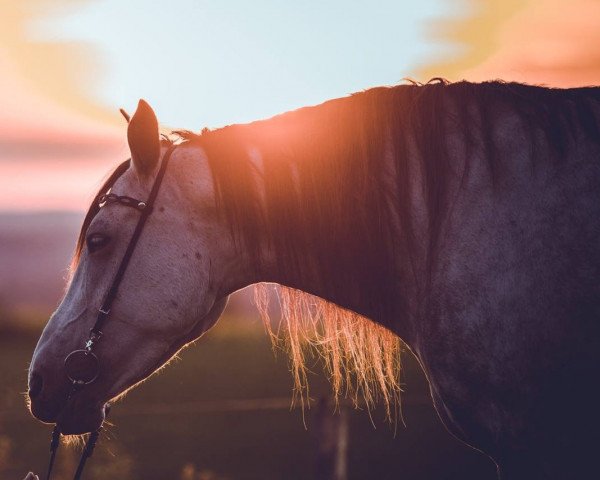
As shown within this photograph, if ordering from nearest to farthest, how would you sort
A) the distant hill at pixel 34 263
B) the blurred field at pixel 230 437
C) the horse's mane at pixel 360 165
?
1. the horse's mane at pixel 360 165
2. the blurred field at pixel 230 437
3. the distant hill at pixel 34 263

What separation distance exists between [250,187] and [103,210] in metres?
0.61

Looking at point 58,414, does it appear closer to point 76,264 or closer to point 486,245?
point 76,264

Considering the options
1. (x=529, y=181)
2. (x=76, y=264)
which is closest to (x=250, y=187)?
(x=76, y=264)

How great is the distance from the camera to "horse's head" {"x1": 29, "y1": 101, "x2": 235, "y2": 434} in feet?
9.53

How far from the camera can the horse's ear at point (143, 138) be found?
110 inches

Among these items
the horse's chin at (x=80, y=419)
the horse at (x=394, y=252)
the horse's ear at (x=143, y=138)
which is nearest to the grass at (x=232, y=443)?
the horse's chin at (x=80, y=419)

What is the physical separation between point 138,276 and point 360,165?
3.24ft

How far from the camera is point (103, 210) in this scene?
2965mm

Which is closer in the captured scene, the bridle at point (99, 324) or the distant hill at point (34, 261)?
the bridle at point (99, 324)

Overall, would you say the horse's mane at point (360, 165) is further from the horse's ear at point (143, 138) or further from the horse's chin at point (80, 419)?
the horse's chin at point (80, 419)

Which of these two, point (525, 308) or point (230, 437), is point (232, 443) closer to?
point (230, 437)

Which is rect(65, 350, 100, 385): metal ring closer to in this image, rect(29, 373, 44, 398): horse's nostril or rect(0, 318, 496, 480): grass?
rect(29, 373, 44, 398): horse's nostril

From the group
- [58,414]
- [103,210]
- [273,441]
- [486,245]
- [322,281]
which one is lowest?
[273,441]

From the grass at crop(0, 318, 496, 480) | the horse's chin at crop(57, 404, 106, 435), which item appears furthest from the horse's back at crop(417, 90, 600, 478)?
the grass at crop(0, 318, 496, 480)
